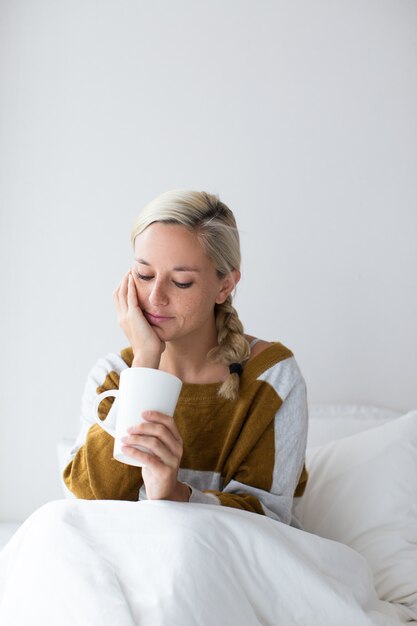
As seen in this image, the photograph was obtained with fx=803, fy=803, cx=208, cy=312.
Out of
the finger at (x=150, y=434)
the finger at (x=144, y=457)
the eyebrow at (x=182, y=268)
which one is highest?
the eyebrow at (x=182, y=268)

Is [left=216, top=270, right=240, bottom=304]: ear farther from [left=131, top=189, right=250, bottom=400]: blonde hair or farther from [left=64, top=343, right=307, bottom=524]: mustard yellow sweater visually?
[left=64, top=343, right=307, bottom=524]: mustard yellow sweater

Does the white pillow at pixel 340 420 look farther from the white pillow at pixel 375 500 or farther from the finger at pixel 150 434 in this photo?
the finger at pixel 150 434

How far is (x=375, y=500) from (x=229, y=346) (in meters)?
0.44

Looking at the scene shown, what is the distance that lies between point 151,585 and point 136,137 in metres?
1.34

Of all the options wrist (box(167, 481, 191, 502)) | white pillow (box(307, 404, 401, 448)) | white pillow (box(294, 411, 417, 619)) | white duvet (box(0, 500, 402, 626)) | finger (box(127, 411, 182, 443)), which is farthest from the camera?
white pillow (box(307, 404, 401, 448))

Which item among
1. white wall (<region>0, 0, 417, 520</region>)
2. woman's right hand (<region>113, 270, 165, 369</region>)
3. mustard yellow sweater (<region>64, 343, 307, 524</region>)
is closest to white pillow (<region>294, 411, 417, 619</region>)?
mustard yellow sweater (<region>64, 343, 307, 524</region>)

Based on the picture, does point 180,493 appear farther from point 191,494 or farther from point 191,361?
point 191,361

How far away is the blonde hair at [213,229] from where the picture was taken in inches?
57.2

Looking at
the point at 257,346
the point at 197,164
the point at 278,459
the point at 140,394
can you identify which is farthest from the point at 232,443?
the point at 197,164

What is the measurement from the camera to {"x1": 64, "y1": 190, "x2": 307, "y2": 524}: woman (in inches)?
55.2

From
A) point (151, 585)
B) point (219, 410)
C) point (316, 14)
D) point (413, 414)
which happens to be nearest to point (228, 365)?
point (219, 410)

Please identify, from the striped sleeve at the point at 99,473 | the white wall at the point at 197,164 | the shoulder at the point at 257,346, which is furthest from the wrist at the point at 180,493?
the white wall at the point at 197,164

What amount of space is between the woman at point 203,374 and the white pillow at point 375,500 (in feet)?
0.27

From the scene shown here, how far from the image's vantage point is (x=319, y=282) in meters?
2.14
